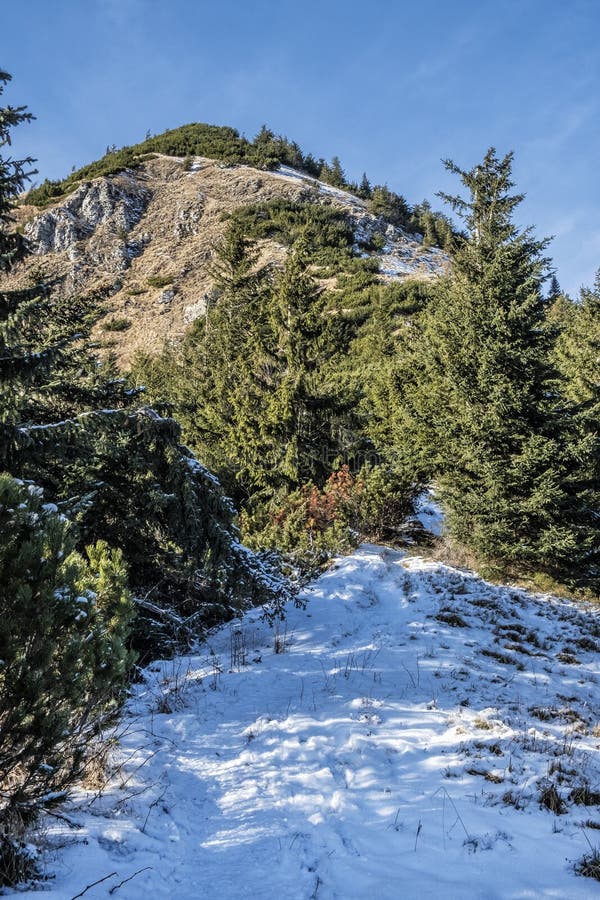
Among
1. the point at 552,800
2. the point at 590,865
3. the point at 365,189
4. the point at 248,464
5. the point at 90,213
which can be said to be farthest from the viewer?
the point at 365,189

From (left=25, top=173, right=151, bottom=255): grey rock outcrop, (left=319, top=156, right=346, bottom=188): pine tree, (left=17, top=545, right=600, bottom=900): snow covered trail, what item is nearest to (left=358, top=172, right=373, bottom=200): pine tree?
(left=319, top=156, right=346, bottom=188): pine tree

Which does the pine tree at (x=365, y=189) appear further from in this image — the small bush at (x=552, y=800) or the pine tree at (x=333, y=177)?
the small bush at (x=552, y=800)

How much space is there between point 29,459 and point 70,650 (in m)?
2.96

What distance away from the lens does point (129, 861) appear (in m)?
2.68

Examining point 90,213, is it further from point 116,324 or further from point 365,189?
point 365,189

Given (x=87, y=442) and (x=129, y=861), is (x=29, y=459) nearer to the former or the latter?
(x=87, y=442)

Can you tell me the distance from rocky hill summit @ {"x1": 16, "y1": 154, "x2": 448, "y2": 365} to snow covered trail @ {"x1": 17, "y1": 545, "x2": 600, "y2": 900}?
3363 cm

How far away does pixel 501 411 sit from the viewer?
9.38m

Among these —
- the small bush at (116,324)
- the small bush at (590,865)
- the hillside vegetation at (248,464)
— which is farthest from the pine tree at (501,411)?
the small bush at (116,324)

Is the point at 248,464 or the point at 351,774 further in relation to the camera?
the point at 248,464

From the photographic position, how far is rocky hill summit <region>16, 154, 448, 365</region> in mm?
39875

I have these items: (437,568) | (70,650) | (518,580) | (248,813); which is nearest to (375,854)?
(248,813)

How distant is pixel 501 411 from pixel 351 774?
24.5ft

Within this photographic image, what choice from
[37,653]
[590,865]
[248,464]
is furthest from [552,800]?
[248,464]
